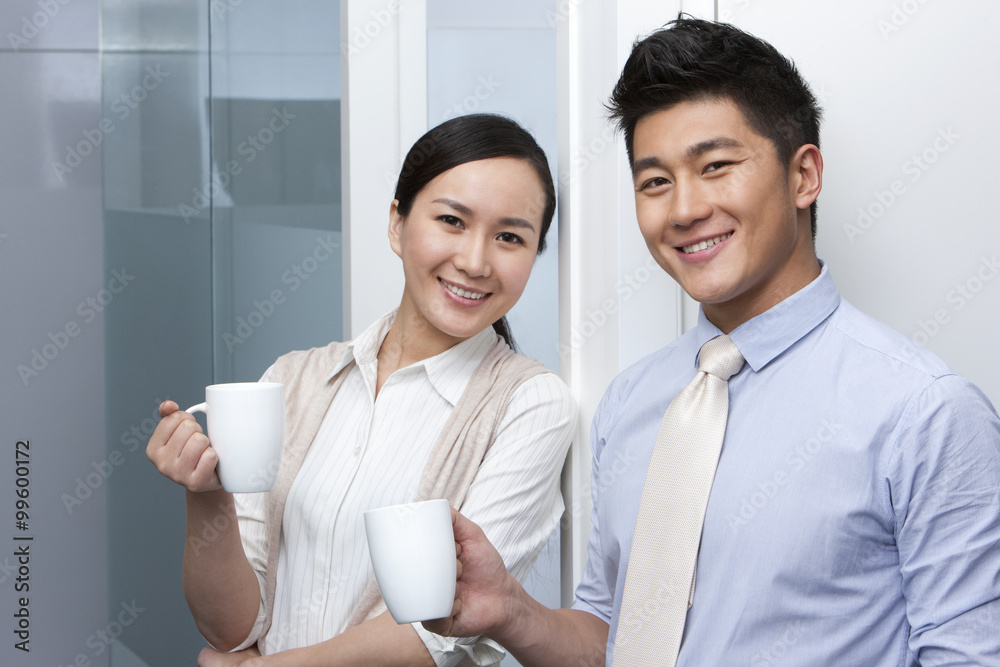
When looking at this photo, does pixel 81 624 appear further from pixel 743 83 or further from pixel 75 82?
pixel 743 83

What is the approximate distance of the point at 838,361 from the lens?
0.85 m

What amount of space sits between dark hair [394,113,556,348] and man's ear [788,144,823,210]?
41cm

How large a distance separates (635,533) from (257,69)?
4.83 feet

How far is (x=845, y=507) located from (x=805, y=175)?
0.37m

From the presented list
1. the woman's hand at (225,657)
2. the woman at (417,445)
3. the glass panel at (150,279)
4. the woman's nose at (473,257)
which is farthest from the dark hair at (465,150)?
the glass panel at (150,279)

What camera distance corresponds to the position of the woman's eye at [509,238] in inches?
45.7

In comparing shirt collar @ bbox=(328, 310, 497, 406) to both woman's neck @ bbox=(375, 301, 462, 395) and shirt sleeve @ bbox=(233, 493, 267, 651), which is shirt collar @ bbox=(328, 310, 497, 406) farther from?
shirt sleeve @ bbox=(233, 493, 267, 651)

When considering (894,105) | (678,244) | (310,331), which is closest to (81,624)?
(310,331)

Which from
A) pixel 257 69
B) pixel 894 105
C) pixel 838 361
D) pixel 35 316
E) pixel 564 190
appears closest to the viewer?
pixel 838 361

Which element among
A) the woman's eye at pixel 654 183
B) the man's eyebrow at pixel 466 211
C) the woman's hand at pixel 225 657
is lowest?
the woman's hand at pixel 225 657

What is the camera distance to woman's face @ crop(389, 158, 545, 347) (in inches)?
44.2

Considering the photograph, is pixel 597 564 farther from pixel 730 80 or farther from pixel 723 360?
pixel 730 80

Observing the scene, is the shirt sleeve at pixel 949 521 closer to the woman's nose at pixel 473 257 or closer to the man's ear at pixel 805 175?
the man's ear at pixel 805 175

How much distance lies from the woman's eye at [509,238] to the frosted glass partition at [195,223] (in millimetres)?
790
